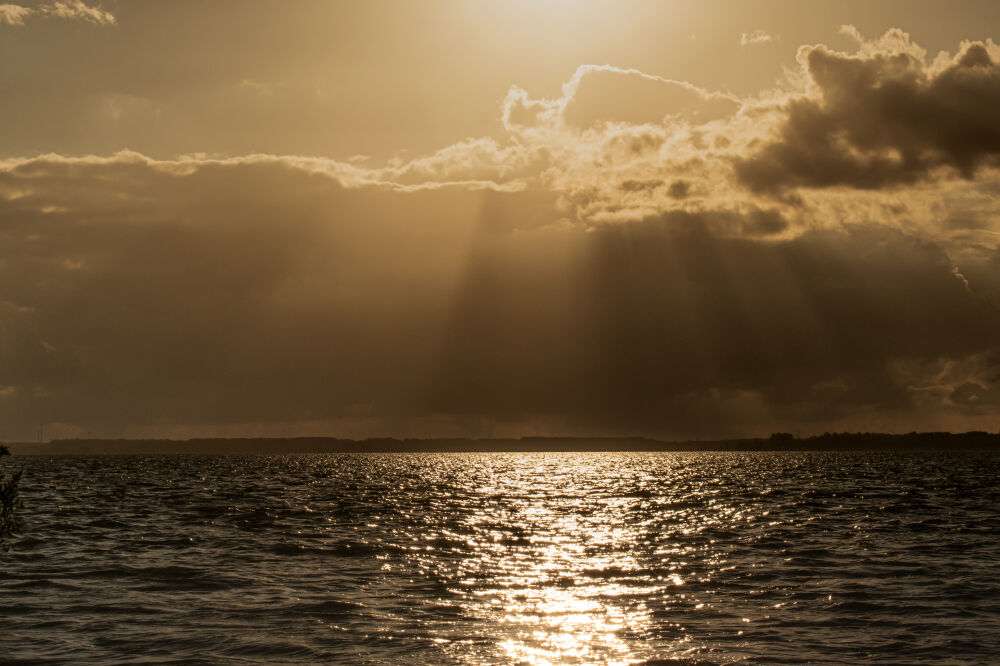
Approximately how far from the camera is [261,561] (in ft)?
120

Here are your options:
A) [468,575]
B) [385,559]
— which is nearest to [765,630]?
[468,575]

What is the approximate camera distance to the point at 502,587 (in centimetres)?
3078

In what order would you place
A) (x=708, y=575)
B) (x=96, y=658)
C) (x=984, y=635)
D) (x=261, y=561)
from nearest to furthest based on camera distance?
1. (x=96, y=658)
2. (x=984, y=635)
3. (x=708, y=575)
4. (x=261, y=561)

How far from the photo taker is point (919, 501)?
72062 millimetres

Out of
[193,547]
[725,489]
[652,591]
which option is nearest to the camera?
[652,591]

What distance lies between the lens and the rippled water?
22.1 m

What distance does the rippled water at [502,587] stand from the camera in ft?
72.6

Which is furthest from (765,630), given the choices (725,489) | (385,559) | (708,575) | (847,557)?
(725,489)

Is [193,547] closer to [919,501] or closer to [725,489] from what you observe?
[919,501]

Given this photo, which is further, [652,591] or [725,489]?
[725,489]

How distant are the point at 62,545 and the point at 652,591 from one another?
29140 millimetres

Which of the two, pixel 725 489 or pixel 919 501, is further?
pixel 725 489

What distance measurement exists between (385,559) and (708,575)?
45.0 feet

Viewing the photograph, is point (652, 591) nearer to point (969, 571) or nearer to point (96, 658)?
point (969, 571)
